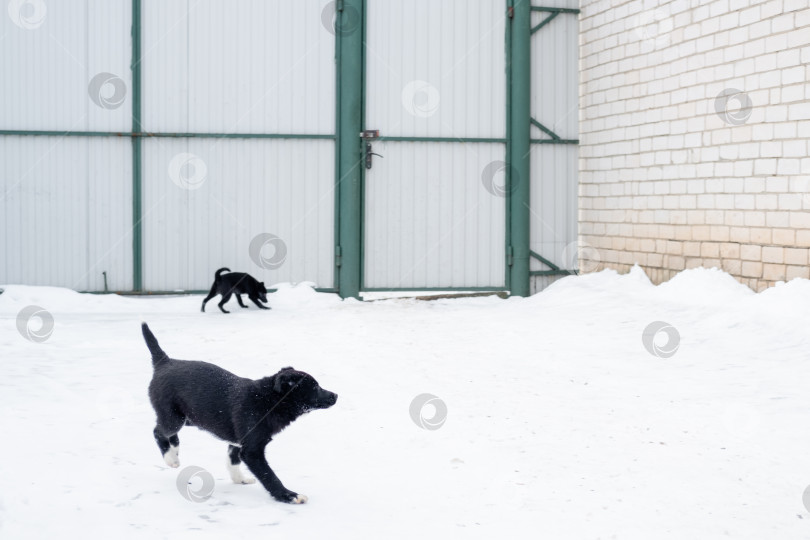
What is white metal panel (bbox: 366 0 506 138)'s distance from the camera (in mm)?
11977

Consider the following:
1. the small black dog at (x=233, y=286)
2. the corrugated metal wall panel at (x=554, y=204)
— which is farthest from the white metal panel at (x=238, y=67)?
the corrugated metal wall panel at (x=554, y=204)

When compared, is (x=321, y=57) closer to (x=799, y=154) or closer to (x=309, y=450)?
(x=799, y=154)

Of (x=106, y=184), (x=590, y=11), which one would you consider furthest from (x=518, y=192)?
(x=106, y=184)

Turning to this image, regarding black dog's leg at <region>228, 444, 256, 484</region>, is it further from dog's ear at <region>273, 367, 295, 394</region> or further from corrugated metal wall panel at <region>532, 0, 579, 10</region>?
corrugated metal wall panel at <region>532, 0, 579, 10</region>

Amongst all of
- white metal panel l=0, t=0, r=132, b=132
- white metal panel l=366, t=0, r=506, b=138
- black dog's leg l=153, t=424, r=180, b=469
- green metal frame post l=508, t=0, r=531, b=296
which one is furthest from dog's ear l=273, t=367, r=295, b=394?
green metal frame post l=508, t=0, r=531, b=296

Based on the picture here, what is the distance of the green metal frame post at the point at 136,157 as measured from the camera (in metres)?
11.5

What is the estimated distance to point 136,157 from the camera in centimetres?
1154

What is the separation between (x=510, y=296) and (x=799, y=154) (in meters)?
4.54

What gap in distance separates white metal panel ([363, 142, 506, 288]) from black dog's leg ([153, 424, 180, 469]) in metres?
7.41

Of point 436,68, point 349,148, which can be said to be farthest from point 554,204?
point 349,148

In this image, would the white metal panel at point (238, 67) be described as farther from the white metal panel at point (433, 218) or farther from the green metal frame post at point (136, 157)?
the white metal panel at point (433, 218)

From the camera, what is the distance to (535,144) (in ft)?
40.9

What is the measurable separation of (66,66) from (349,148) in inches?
146

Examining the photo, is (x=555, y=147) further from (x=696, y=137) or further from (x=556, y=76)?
(x=696, y=137)
